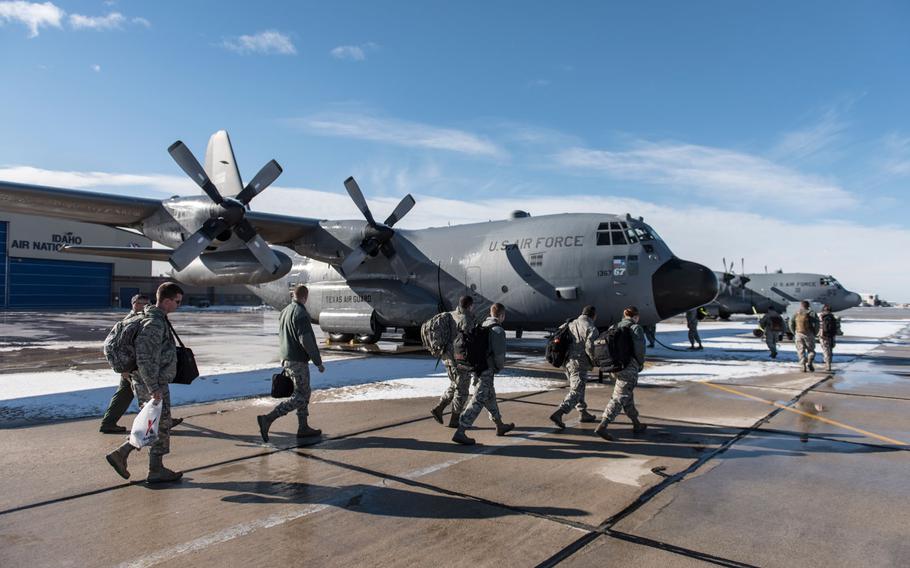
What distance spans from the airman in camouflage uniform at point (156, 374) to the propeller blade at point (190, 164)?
8957 mm

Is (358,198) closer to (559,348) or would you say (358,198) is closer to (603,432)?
(559,348)

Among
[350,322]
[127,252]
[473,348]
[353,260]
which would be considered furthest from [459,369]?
[127,252]

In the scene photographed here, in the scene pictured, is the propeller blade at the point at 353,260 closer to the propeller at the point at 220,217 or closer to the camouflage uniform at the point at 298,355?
the propeller at the point at 220,217

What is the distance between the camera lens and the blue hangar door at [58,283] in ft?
190

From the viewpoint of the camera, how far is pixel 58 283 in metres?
61.4

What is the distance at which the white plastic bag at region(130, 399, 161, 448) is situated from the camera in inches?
196

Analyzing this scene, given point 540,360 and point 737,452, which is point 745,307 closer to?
point 540,360

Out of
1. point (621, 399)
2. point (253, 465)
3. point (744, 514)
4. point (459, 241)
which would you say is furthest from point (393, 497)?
point (459, 241)

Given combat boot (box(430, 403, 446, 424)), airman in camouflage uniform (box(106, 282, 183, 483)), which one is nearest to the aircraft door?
combat boot (box(430, 403, 446, 424))

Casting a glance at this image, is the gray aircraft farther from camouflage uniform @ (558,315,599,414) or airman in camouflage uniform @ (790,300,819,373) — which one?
camouflage uniform @ (558,315,599,414)

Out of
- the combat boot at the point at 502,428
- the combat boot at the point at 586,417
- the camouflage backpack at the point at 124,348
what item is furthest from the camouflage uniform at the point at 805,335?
the camouflage backpack at the point at 124,348

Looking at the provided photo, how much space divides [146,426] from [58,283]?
231ft

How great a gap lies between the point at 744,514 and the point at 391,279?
1425 cm

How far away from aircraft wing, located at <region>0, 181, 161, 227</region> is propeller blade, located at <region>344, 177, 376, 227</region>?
17.5 ft
